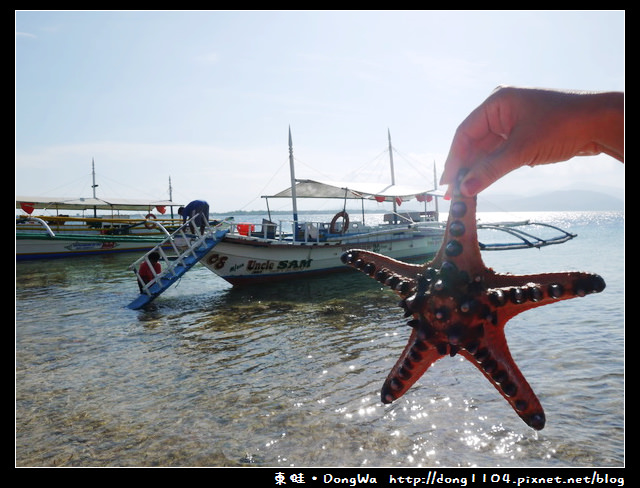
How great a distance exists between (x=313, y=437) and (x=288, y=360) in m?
3.52

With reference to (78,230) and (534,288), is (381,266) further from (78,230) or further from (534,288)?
(78,230)

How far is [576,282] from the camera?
7.56 feet

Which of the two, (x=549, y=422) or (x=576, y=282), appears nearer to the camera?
(x=576, y=282)

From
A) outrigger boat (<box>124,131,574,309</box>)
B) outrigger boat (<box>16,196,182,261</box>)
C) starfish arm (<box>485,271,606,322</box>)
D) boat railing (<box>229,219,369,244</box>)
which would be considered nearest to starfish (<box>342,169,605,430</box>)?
starfish arm (<box>485,271,606,322</box>)

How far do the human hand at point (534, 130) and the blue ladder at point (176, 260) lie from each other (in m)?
14.9

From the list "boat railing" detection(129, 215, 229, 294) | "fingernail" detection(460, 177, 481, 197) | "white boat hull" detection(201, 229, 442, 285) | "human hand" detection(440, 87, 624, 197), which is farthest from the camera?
"white boat hull" detection(201, 229, 442, 285)

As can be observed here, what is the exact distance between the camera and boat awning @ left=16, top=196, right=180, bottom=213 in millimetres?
34500

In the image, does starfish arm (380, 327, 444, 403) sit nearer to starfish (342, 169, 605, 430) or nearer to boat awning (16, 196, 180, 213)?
starfish (342, 169, 605, 430)

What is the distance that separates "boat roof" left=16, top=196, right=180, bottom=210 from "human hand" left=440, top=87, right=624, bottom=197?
128 ft

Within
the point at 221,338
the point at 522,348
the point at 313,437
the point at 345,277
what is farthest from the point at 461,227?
the point at 345,277

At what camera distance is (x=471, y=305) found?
8.09ft
